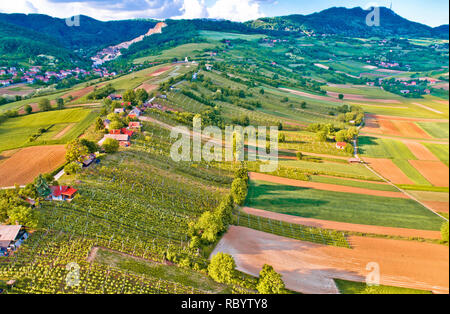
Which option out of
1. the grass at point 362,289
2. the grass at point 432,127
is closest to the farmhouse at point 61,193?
the grass at point 362,289

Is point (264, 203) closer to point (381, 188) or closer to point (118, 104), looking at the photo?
point (381, 188)

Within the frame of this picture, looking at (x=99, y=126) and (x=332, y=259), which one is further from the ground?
(x=99, y=126)

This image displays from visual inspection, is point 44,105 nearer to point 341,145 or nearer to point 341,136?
point 341,145

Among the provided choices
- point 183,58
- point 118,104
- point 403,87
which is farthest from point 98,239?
point 403,87

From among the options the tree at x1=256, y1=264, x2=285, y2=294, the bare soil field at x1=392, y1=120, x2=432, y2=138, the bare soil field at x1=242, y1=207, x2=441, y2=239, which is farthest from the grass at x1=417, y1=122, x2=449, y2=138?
the tree at x1=256, y1=264, x2=285, y2=294

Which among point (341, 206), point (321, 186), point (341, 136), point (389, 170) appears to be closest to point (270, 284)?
point (341, 206)
